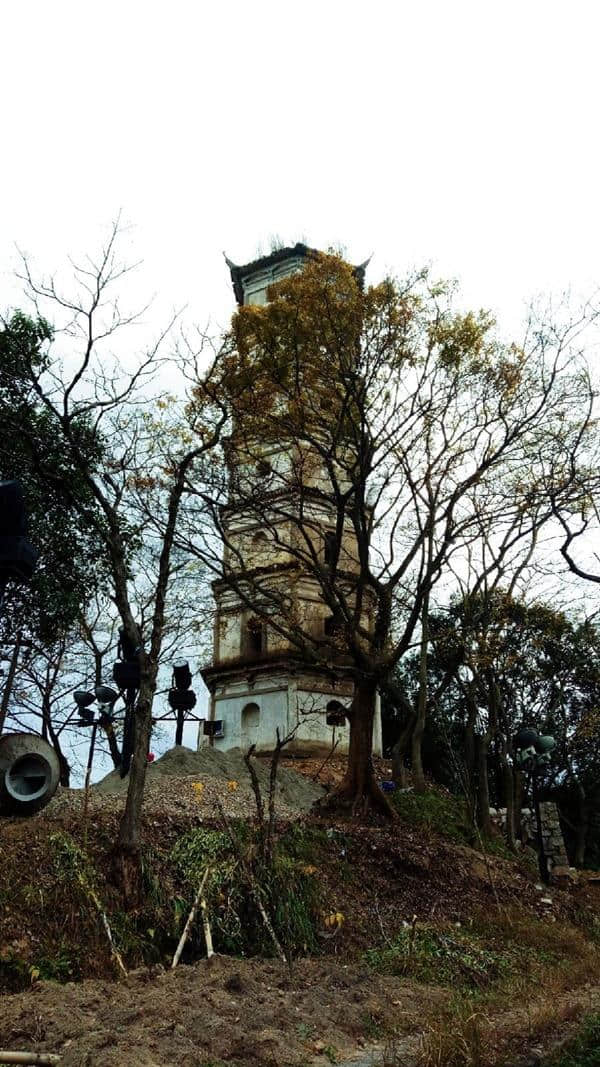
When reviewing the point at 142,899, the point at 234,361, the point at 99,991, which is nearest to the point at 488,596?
the point at 234,361

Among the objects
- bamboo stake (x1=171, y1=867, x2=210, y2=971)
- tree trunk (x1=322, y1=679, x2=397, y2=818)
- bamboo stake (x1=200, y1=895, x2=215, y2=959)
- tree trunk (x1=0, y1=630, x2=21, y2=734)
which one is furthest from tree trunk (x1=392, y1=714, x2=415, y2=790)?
bamboo stake (x1=200, y1=895, x2=215, y2=959)

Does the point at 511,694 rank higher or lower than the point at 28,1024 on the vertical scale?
higher

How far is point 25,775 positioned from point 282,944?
4416 millimetres

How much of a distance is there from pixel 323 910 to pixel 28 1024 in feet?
18.3

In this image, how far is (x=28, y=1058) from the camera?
5.60 meters

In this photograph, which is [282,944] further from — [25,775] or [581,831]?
[581,831]

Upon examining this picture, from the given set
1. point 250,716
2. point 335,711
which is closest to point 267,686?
point 250,716

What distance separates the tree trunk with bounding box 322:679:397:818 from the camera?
58.8ft

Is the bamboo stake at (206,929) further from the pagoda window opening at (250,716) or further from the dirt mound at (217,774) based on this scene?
the pagoda window opening at (250,716)

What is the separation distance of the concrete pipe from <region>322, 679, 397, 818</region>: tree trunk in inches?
287

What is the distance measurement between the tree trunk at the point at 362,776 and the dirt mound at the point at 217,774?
927 mm

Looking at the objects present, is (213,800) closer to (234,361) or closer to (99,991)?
(99,991)

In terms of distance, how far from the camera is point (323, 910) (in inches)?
453

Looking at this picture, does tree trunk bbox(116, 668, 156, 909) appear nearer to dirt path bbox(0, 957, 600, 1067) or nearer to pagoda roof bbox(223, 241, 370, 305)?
dirt path bbox(0, 957, 600, 1067)
